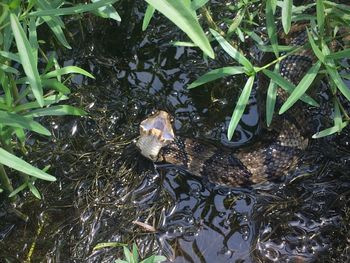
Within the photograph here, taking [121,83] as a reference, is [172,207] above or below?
below

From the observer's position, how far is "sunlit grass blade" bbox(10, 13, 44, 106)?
5.43 ft

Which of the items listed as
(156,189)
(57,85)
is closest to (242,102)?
(57,85)

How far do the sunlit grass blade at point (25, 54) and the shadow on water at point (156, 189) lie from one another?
4.38ft

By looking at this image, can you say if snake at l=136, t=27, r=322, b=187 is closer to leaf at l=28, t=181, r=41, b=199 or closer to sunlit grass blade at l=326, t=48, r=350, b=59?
leaf at l=28, t=181, r=41, b=199

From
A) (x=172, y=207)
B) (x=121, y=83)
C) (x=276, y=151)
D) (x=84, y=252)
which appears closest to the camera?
(x=84, y=252)

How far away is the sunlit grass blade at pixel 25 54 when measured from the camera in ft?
5.43

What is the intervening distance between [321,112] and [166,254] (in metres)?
1.32

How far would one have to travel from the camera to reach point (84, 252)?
2943 millimetres

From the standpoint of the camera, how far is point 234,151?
3369 mm

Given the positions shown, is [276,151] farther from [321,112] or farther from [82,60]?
[82,60]

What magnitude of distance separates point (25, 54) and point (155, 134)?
60.0 inches

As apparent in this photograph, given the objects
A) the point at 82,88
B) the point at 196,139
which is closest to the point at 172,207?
the point at 196,139

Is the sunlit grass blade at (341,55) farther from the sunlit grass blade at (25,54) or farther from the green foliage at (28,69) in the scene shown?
the sunlit grass blade at (25,54)

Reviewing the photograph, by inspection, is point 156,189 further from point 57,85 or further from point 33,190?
point 57,85
